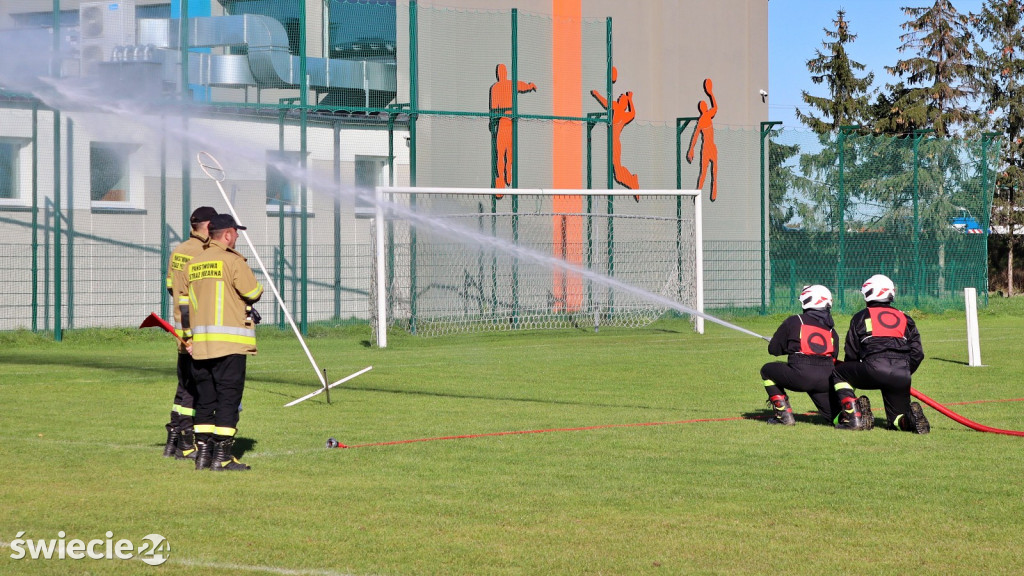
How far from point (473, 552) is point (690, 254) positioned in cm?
1996

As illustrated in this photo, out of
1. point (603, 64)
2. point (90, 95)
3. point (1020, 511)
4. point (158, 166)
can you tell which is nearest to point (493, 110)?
point (603, 64)

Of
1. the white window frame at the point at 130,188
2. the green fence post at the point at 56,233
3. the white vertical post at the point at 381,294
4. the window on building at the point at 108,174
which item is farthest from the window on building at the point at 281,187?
the green fence post at the point at 56,233

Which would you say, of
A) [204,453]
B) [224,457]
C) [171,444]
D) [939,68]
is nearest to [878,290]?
[224,457]

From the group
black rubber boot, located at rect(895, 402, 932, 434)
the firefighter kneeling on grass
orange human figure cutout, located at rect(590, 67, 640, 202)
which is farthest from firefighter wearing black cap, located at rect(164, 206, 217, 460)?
orange human figure cutout, located at rect(590, 67, 640, 202)

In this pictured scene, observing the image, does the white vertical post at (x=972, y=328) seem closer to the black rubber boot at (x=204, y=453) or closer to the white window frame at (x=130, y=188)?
the black rubber boot at (x=204, y=453)

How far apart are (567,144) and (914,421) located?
57.5 ft

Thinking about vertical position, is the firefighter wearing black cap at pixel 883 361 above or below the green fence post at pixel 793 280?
below

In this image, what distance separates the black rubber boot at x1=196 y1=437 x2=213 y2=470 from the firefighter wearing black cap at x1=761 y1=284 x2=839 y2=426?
205 inches

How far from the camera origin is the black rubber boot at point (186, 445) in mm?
9508

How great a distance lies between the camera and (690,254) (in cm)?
2578

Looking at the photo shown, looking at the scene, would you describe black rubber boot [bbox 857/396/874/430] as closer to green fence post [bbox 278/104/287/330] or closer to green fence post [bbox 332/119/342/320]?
green fence post [bbox 278/104/287/330]

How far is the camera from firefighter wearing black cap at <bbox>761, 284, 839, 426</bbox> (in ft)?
37.1

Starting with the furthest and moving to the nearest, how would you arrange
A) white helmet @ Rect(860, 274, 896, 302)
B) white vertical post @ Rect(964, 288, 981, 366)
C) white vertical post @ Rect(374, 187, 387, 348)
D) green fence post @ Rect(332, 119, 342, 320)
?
green fence post @ Rect(332, 119, 342, 320) < white vertical post @ Rect(374, 187, 387, 348) < white vertical post @ Rect(964, 288, 981, 366) < white helmet @ Rect(860, 274, 896, 302)

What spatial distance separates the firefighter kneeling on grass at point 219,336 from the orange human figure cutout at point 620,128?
60.9 ft
